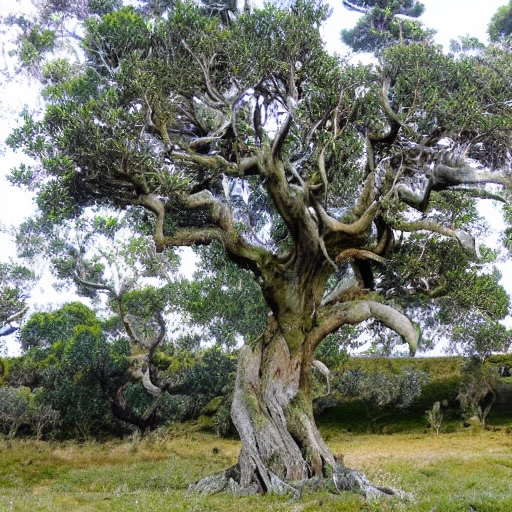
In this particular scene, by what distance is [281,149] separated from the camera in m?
13.8

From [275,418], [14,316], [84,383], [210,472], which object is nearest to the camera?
[275,418]

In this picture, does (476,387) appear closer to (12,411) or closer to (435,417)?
(435,417)

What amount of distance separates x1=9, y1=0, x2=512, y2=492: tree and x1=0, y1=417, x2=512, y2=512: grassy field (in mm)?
2394

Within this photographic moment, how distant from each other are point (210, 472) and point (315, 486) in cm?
699

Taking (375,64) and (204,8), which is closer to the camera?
(375,64)

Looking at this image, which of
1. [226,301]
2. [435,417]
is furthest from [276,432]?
[435,417]

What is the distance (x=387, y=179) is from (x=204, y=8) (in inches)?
387

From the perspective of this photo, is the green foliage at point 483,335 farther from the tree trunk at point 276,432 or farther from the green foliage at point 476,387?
the tree trunk at point 276,432

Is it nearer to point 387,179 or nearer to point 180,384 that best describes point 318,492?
point 387,179

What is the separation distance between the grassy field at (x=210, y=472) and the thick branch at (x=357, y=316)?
398 cm

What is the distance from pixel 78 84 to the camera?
14.9m

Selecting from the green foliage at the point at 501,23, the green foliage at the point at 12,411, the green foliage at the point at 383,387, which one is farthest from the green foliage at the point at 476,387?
the green foliage at the point at 12,411

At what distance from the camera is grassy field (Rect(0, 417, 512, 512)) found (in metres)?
9.55

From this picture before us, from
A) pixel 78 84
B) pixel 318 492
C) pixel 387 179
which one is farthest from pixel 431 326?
pixel 78 84
